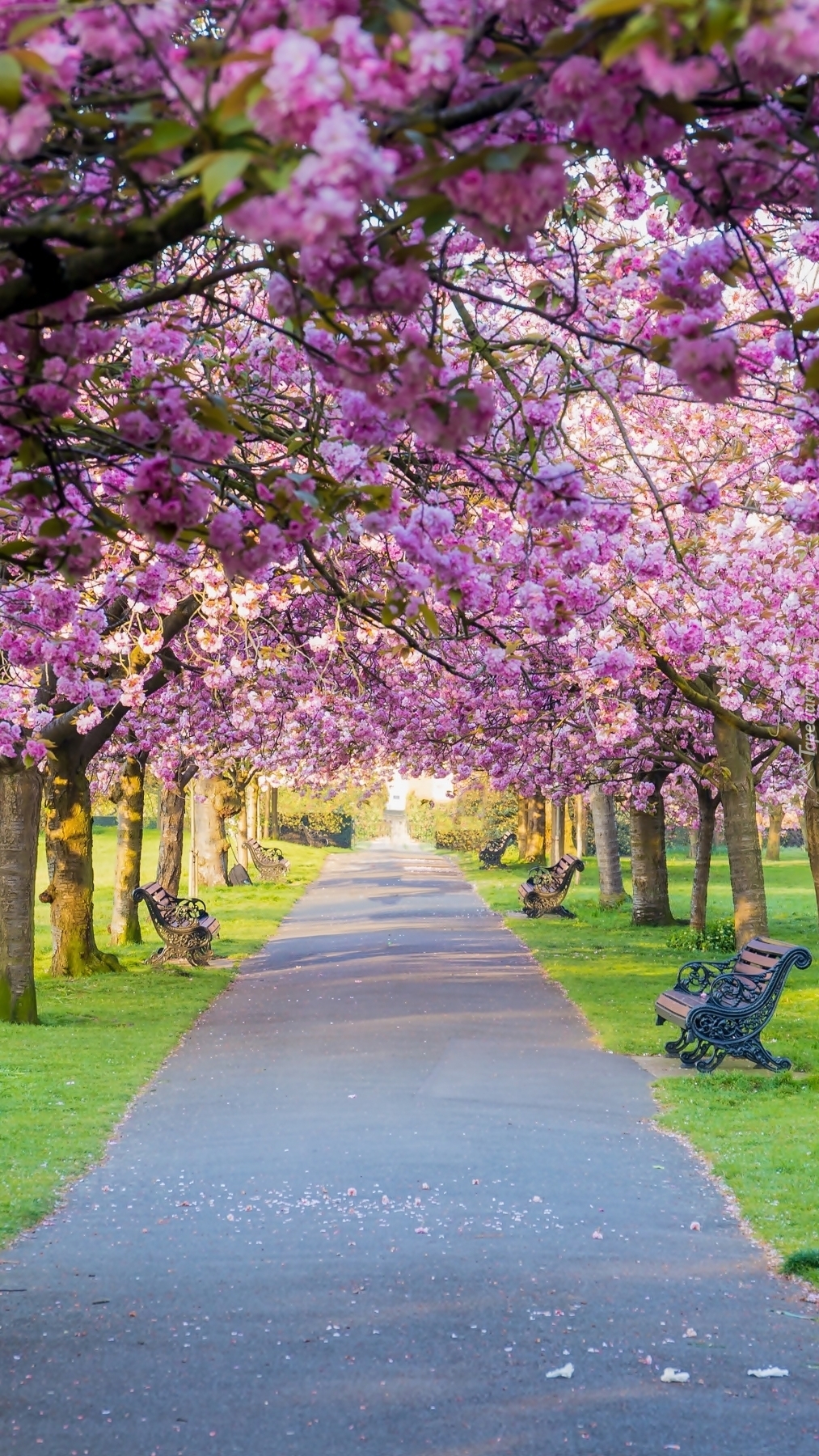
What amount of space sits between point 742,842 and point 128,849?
10164mm

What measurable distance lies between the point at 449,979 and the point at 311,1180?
10475 millimetres

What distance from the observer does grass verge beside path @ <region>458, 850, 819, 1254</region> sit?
7766 millimetres

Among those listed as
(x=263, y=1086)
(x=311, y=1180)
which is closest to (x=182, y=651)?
(x=263, y=1086)

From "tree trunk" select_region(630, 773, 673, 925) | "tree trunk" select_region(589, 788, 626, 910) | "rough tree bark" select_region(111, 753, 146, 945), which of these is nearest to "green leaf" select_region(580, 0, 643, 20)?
"rough tree bark" select_region(111, 753, 146, 945)

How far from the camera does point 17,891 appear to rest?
15.3 metres

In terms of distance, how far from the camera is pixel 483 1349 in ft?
17.7

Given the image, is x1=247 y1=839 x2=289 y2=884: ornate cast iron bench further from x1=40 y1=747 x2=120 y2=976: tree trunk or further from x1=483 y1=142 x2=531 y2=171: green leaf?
x1=483 y1=142 x2=531 y2=171: green leaf

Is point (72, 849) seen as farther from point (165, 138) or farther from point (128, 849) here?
point (165, 138)

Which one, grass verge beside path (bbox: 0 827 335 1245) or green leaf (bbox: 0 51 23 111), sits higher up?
green leaf (bbox: 0 51 23 111)

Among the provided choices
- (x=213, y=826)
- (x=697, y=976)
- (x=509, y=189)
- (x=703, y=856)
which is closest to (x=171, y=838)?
(x=213, y=826)

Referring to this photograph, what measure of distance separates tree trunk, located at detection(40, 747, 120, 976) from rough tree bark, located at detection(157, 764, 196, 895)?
6143 mm

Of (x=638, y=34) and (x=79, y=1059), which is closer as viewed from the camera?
(x=638, y=34)

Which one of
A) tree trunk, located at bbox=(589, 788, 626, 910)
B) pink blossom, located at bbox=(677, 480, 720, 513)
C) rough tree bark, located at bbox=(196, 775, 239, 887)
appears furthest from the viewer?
rough tree bark, located at bbox=(196, 775, 239, 887)

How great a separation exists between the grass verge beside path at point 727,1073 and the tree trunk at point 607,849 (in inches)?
12.3
